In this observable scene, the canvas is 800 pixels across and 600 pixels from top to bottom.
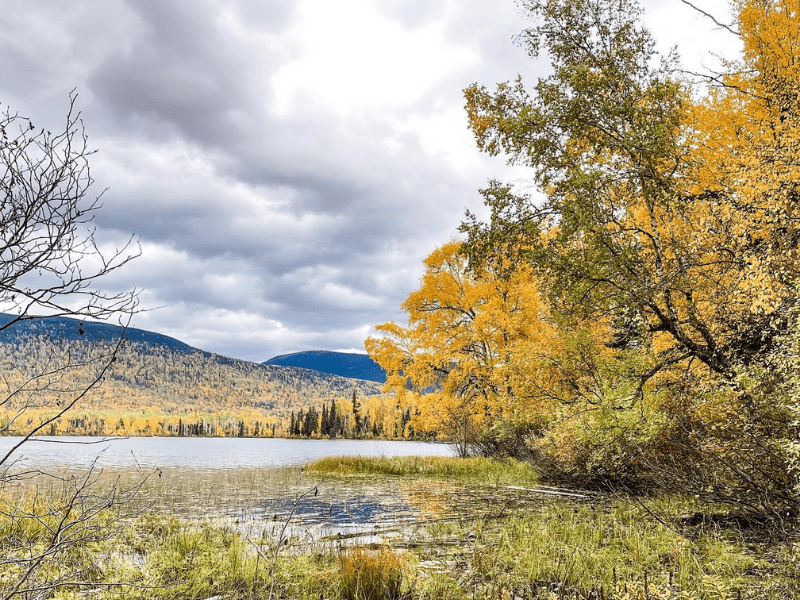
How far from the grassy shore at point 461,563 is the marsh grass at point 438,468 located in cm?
1020

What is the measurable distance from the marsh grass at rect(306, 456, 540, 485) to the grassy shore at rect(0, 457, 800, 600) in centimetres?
1020

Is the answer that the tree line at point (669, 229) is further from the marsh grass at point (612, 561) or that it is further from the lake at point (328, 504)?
the lake at point (328, 504)

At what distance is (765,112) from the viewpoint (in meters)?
8.19

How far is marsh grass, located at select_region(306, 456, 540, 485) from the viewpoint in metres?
19.8

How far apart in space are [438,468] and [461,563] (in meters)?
15.5

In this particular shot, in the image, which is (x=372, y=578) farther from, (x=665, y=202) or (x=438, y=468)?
(x=438, y=468)

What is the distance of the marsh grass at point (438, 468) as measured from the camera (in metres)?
19.8

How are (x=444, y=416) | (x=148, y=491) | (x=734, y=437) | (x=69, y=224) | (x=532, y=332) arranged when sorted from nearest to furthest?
(x=69, y=224), (x=734, y=437), (x=148, y=491), (x=532, y=332), (x=444, y=416)

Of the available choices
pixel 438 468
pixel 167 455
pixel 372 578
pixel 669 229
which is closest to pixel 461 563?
pixel 372 578

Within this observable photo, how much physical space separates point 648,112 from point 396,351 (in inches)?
658

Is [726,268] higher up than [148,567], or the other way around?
[726,268]

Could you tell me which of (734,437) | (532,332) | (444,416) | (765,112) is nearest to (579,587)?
(734,437)

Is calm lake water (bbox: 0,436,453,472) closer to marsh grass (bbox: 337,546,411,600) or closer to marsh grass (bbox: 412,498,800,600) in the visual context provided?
marsh grass (bbox: 337,546,411,600)

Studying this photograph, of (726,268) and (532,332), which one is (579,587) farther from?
(532,332)
